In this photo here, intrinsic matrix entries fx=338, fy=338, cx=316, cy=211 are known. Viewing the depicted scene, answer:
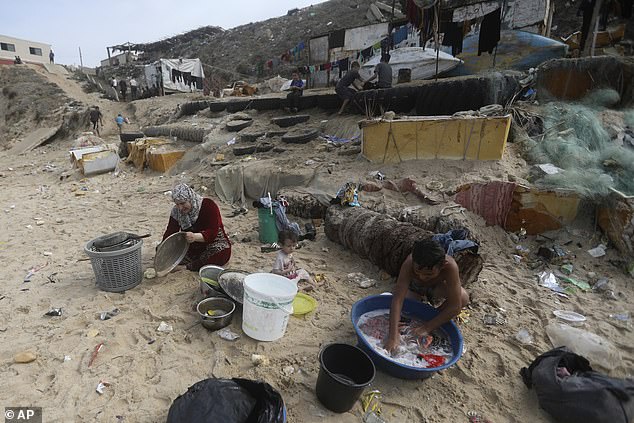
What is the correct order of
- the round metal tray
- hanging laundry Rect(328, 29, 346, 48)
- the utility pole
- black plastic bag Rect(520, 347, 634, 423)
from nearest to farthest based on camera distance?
black plastic bag Rect(520, 347, 634, 423)
the round metal tray
the utility pole
hanging laundry Rect(328, 29, 346, 48)

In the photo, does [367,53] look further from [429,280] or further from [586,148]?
[429,280]

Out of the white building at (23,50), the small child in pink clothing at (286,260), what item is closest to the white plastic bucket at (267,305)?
the small child in pink clothing at (286,260)

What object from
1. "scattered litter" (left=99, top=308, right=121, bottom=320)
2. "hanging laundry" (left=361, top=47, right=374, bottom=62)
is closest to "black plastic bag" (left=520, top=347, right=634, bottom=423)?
"scattered litter" (left=99, top=308, right=121, bottom=320)

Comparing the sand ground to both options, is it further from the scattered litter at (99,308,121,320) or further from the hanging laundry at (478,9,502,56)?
the hanging laundry at (478,9,502,56)

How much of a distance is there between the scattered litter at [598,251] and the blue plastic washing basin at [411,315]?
2.25 m

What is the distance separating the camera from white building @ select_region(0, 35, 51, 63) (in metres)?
30.5

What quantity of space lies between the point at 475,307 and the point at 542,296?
0.68m

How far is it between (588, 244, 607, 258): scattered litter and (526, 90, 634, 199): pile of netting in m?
0.55

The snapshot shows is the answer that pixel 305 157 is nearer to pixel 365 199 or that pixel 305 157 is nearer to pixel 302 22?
pixel 365 199

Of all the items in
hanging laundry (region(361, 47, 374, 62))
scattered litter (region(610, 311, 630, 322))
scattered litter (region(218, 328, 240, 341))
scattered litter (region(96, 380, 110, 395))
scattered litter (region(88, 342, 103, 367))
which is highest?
hanging laundry (region(361, 47, 374, 62))

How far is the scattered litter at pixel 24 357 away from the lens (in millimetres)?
2270

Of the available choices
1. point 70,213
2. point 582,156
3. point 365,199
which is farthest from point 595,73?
point 70,213

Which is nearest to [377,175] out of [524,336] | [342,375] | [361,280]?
[361,280]

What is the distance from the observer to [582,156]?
4262 millimetres
